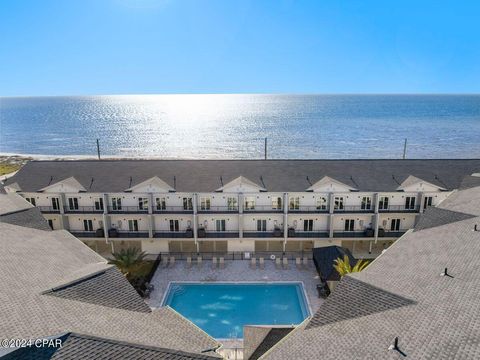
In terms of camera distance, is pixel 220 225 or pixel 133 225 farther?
pixel 133 225

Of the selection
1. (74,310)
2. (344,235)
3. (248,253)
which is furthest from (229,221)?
(74,310)

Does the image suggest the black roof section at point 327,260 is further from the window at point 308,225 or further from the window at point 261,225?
the window at point 261,225

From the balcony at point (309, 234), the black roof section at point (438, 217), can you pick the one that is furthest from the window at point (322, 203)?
the black roof section at point (438, 217)

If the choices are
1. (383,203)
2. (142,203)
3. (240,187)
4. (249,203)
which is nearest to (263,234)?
(249,203)

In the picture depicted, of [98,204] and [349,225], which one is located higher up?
[98,204]

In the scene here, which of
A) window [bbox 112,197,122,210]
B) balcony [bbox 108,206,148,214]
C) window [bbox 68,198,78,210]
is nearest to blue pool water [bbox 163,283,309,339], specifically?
balcony [bbox 108,206,148,214]

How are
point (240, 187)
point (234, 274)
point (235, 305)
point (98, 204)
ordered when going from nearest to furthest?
point (235, 305)
point (234, 274)
point (240, 187)
point (98, 204)

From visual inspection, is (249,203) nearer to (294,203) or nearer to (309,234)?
(294,203)

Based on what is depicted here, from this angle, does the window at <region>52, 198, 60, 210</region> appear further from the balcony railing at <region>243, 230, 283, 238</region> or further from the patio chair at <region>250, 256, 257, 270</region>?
the patio chair at <region>250, 256, 257, 270</region>
